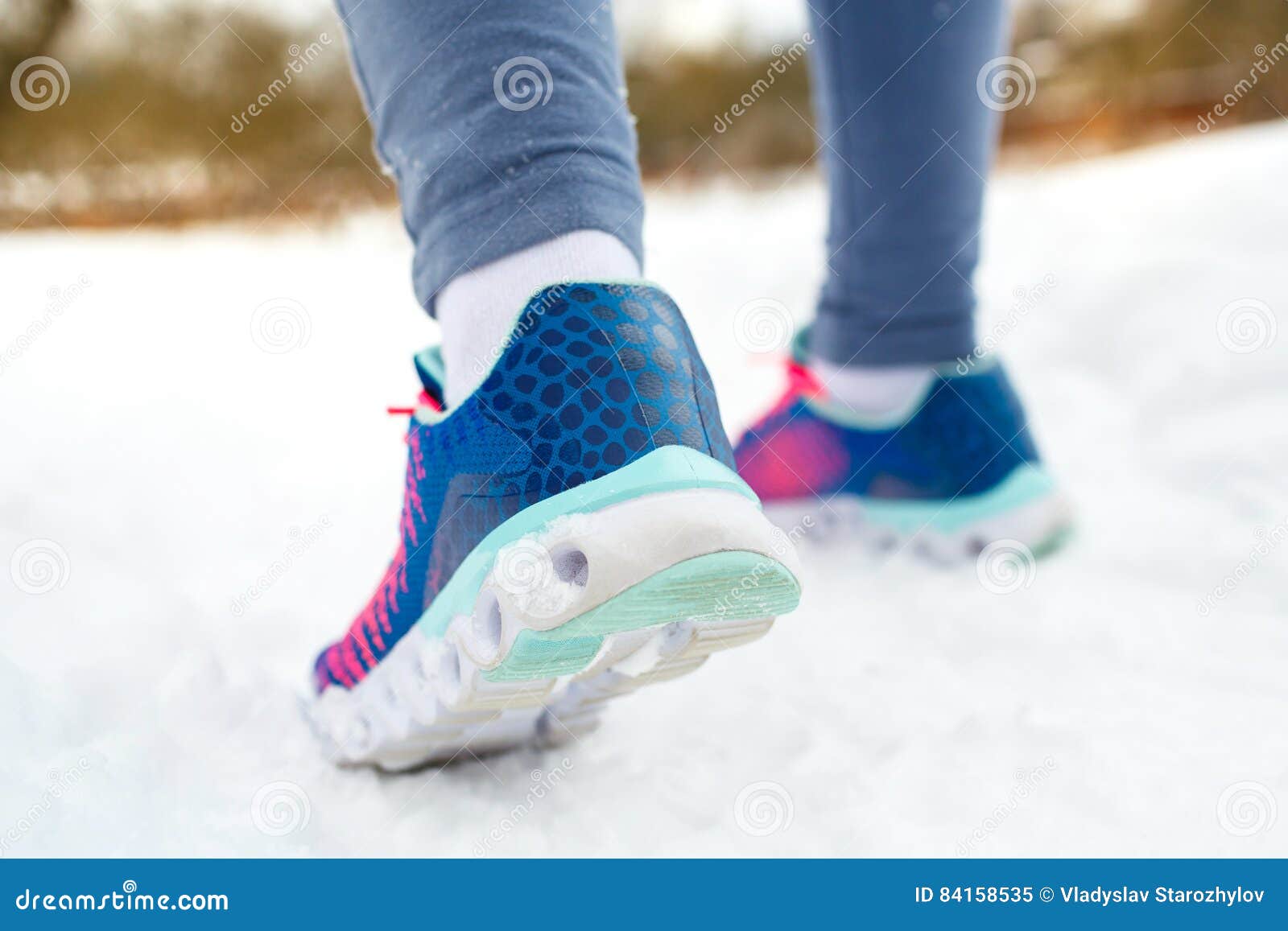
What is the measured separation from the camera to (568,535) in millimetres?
523

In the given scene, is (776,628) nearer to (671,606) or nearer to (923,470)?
(923,470)

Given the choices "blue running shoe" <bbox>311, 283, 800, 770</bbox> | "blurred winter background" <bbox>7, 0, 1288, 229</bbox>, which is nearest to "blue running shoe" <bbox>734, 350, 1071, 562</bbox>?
"blue running shoe" <bbox>311, 283, 800, 770</bbox>

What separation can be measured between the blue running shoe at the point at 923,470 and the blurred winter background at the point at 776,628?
4 cm

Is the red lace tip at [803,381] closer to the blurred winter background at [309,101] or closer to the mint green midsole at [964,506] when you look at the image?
the mint green midsole at [964,506]

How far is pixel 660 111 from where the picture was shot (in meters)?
4.76

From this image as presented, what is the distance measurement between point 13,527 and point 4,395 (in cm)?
58

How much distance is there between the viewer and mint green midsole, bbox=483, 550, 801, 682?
1.69 ft

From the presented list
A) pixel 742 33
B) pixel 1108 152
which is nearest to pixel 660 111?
Result: pixel 742 33

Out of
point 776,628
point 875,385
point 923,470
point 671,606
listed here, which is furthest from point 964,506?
point 671,606

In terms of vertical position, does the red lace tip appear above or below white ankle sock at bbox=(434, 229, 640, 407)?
below

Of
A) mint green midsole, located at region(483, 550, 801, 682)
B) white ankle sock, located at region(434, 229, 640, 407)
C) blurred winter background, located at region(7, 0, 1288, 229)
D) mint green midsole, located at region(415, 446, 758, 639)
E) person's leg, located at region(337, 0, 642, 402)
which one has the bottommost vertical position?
blurred winter background, located at region(7, 0, 1288, 229)

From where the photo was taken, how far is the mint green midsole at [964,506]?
1137mm

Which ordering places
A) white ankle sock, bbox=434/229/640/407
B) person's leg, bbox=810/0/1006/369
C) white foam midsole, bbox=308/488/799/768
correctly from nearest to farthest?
Answer: white foam midsole, bbox=308/488/799/768 < white ankle sock, bbox=434/229/640/407 < person's leg, bbox=810/0/1006/369

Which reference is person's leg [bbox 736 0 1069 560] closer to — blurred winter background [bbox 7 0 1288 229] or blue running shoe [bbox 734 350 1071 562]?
blue running shoe [bbox 734 350 1071 562]
